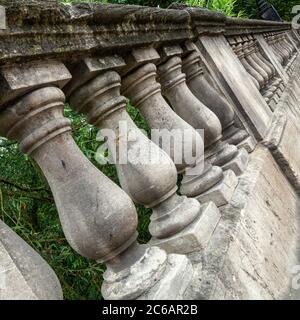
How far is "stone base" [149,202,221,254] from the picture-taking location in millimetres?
1471

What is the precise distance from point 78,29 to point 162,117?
1.81 feet

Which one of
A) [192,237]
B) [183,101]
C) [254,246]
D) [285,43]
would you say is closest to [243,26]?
[183,101]

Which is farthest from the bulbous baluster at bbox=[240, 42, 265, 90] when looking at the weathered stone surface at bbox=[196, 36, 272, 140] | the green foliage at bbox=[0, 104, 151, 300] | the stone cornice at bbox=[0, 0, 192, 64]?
the stone cornice at bbox=[0, 0, 192, 64]

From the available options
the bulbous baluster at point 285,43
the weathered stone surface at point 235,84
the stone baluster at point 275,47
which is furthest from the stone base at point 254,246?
the bulbous baluster at point 285,43

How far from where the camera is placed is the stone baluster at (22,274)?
1.00m

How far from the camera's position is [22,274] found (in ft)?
3.36

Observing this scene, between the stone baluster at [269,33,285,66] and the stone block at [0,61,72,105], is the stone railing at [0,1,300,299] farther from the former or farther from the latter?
the stone baluster at [269,33,285,66]

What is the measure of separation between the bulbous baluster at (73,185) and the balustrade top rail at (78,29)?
0.46 ft

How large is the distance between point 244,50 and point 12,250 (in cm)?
325

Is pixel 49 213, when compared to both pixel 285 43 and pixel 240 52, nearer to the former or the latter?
pixel 240 52

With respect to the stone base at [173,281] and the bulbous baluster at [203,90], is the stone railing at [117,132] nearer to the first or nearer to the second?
the stone base at [173,281]

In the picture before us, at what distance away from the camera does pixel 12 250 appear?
1046 millimetres
